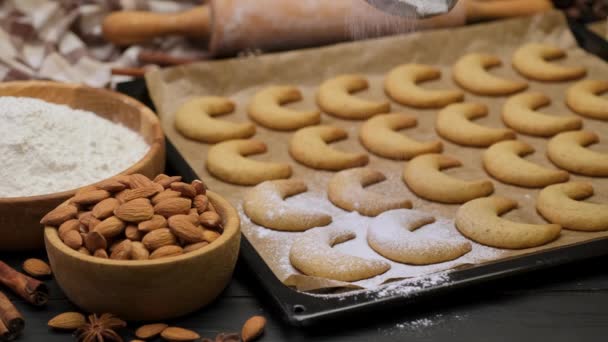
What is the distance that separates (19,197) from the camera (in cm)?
166

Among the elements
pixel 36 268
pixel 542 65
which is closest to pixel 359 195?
pixel 36 268

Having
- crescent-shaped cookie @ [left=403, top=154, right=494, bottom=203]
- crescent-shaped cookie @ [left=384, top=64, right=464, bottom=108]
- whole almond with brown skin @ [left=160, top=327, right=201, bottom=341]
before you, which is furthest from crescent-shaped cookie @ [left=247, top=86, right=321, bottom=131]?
whole almond with brown skin @ [left=160, top=327, right=201, bottom=341]

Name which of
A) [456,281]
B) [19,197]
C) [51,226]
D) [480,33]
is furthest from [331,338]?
[480,33]

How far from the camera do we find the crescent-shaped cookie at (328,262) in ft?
5.41

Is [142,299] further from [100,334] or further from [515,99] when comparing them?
[515,99]

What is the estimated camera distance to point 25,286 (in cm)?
159

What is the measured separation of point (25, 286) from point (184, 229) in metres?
0.35

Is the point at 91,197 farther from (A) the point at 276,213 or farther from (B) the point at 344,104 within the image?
(B) the point at 344,104

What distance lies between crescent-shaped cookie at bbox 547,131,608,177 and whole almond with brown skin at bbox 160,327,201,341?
1072 millimetres

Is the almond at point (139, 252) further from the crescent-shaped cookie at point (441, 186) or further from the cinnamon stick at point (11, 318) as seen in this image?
the crescent-shaped cookie at point (441, 186)

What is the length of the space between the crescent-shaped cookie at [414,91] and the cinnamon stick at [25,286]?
1214 millimetres

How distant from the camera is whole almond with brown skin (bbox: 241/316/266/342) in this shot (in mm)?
1507

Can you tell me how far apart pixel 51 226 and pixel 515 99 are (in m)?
1.39

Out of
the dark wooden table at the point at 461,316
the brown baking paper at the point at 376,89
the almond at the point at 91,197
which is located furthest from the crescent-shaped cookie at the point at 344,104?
the almond at the point at 91,197
